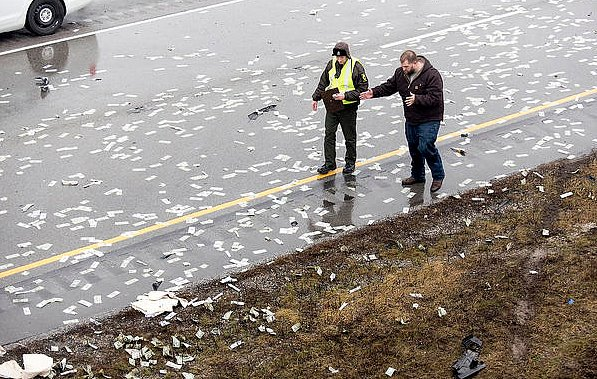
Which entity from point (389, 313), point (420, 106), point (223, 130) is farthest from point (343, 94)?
point (389, 313)

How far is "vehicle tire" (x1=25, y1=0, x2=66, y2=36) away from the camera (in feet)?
62.0

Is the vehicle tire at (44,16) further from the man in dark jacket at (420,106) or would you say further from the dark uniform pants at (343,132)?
the man in dark jacket at (420,106)

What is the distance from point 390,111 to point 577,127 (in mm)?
2890

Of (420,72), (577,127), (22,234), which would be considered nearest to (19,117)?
(22,234)

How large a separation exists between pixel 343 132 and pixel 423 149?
1.20m

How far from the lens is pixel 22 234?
11.6m

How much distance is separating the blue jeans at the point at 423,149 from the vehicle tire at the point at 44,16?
9390mm

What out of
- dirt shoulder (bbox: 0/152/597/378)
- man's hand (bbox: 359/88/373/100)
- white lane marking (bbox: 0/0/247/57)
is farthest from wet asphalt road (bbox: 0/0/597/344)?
man's hand (bbox: 359/88/373/100)

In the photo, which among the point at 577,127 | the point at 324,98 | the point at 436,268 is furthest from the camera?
the point at 577,127

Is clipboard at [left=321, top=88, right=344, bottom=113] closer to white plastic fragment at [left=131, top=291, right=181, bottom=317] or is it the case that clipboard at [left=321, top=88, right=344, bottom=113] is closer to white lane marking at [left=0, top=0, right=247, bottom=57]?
white plastic fragment at [left=131, top=291, right=181, bottom=317]

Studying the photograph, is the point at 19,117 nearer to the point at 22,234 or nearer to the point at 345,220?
the point at 22,234

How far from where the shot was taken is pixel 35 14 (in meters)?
18.9

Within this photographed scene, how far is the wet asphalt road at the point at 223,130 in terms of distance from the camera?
1126 cm

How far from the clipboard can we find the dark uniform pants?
0.09m
